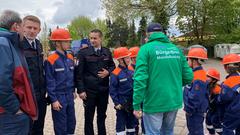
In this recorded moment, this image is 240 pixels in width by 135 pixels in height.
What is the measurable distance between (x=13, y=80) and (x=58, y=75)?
1.75m

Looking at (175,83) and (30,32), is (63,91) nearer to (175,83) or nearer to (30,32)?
(30,32)

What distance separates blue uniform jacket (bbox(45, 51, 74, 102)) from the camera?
16.6 ft

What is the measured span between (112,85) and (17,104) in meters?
2.47

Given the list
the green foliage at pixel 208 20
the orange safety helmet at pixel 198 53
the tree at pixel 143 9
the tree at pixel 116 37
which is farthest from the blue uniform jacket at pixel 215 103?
the tree at pixel 116 37

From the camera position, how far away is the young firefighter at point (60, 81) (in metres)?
5.09

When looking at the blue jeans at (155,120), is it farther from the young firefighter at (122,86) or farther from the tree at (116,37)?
the tree at (116,37)

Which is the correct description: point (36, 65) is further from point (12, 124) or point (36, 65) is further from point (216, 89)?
point (216, 89)

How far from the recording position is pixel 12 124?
11.4 ft

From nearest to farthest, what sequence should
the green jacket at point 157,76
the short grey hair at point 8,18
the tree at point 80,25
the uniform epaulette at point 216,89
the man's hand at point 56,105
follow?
the short grey hair at point 8,18, the green jacket at point 157,76, the man's hand at point 56,105, the uniform epaulette at point 216,89, the tree at point 80,25

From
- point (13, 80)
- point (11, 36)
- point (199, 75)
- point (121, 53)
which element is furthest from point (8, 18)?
point (199, 75)

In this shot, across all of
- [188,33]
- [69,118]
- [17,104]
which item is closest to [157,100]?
[17,104]

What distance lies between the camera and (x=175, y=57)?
4105 mm

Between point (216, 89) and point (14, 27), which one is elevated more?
point (14, 27)

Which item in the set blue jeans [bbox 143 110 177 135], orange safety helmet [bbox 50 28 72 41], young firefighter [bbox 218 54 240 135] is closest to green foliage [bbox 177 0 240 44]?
young firefighter [bbox 218 54 240 135]
